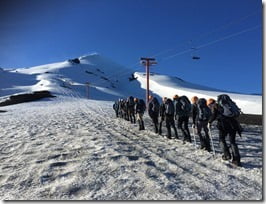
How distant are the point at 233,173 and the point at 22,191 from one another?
5.58m

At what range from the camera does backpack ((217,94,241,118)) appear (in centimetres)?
942

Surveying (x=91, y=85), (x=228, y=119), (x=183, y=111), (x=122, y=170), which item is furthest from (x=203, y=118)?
(x=91, y=85)

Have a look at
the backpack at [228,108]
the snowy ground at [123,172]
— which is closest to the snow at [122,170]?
the snowy ground at [123,172]

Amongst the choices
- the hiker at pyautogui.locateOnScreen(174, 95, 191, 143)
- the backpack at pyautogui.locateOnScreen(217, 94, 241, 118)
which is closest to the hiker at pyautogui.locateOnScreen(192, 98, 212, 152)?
the hiker at pyautogui.locateOnScreen(174, 95, 191, 143)

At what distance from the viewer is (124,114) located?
80.7 feet

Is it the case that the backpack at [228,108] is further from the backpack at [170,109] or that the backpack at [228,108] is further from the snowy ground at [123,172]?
the backpack at [170,109]

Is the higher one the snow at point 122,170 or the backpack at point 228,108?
the backpack at point 228,108

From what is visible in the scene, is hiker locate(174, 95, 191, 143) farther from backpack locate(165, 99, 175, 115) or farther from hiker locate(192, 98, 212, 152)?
hiker locate(192, 98, 212, 152)

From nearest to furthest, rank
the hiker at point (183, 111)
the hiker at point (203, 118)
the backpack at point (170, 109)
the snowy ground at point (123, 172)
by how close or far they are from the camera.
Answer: the snowy ground at point (123, 172), the hiker at point (203, 118), the hiker at point (183, 111), the backpack at point (170, 109)

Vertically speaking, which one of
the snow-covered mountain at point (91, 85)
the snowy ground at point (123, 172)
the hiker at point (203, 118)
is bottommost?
the snowy ground at point (123, 172)

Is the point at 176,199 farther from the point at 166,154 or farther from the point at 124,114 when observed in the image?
the point at 124,114

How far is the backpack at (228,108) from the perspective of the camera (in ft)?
30.9

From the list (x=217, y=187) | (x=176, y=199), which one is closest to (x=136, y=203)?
(x=176, y=199)

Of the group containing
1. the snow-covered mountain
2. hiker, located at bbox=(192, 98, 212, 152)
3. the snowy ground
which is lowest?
the snowy ground
